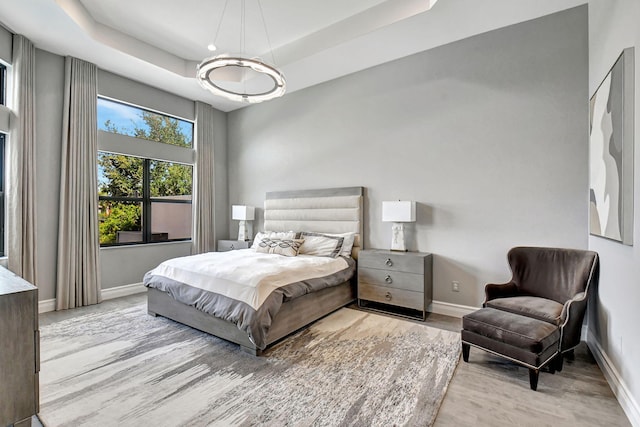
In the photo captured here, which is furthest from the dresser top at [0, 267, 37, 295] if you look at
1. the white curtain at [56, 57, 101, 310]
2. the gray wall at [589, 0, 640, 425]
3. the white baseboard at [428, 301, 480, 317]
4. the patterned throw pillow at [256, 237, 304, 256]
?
the white baseboard at [428, 301, 480, 317]

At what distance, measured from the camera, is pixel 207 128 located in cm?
574

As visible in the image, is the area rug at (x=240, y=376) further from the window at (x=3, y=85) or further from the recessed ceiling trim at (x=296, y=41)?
the recessed ceiling trim at (x=296, y=41)

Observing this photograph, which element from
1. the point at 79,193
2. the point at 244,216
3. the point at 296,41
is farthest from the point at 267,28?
the point at 79,193

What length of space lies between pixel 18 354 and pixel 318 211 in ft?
11.7

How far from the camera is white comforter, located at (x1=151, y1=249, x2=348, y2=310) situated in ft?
9.03

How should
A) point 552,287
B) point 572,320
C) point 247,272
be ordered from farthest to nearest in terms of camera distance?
point 247,272
point 552,287
point 572,320

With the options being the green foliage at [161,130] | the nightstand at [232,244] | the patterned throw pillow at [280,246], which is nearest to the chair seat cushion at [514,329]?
the patterned throw pillow at [280,246]

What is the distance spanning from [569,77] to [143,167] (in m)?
5.75

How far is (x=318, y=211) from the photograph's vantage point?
4676mm

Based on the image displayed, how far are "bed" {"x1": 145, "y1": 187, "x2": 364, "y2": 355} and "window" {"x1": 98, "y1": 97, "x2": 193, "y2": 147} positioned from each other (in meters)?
1.98

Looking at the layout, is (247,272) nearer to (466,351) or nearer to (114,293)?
(466,351)

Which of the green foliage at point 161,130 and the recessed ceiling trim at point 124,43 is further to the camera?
the green foliage at point 161,130

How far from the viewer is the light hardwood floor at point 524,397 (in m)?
1.84

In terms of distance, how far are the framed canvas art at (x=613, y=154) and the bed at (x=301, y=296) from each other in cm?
247
